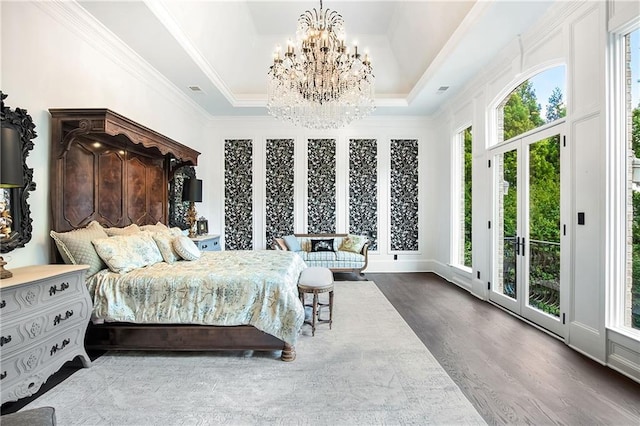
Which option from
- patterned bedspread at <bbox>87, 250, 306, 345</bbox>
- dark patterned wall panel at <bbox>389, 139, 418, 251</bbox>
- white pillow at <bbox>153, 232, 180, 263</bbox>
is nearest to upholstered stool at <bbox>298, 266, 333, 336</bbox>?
patterned bedspread at <bbox>87, 250, 306, 345</bbox>

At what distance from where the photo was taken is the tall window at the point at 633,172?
2480 millimetres

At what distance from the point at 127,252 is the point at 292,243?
131 inches

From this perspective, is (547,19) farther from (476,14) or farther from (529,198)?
(529,198)

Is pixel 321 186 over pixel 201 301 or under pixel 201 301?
over

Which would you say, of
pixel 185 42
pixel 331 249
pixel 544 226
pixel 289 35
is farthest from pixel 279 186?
pixel 544 226

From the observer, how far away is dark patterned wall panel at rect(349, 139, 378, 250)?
655 centimetres

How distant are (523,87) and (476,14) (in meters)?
1.23

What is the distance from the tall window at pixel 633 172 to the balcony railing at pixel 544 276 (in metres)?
0.70

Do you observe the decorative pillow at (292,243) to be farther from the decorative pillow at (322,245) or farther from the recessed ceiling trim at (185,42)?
the recessed ceiling trim at (185,42)

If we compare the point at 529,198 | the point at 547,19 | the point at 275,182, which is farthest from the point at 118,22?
the point at 529,198

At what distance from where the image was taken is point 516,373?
96.0 inches

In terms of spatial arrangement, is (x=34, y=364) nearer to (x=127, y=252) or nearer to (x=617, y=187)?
(x=127, y=252)

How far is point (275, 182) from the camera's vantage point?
6.53 metres

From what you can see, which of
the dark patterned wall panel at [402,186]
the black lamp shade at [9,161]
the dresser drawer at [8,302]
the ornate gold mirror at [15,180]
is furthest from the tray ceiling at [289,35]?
the dresser drawer at [8,302]
